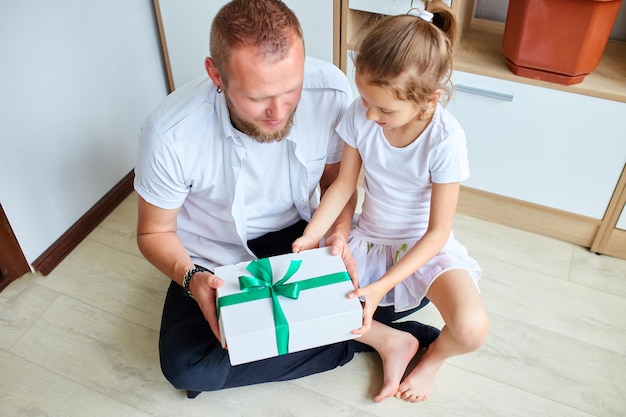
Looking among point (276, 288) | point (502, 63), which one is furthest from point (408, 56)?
point (502, 63)

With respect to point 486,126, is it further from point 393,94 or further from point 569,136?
point 393,94

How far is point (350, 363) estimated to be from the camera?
4.63 ft

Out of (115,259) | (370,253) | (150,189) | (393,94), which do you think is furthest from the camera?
(115,259)

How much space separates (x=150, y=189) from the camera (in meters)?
1.20

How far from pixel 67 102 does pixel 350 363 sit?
105 cm

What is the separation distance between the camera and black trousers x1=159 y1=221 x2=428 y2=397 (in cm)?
126

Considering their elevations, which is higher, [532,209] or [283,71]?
[283,71]

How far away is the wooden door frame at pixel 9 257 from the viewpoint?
152 centimetres

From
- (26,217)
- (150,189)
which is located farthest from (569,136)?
(26,217)

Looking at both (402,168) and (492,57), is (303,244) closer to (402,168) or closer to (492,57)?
(402,168)

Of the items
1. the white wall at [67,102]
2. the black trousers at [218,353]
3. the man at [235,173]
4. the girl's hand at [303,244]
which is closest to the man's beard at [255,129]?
the man at [235,173]

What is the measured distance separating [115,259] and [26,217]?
0.27 meters

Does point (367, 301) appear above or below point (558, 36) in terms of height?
below

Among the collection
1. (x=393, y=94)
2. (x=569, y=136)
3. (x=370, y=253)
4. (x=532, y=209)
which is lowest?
(x=532, y=209)
